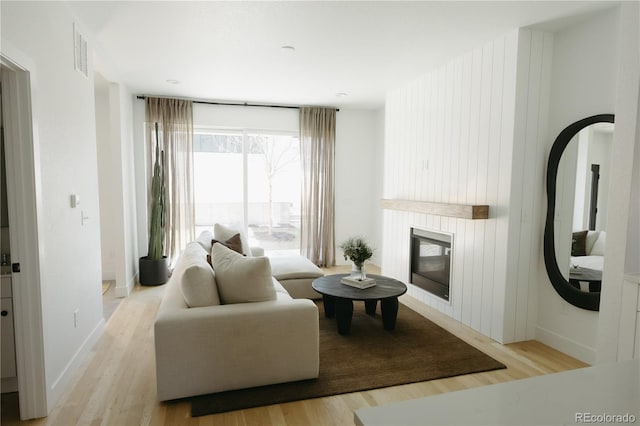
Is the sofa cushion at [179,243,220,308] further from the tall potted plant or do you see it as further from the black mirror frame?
the tall potted plant

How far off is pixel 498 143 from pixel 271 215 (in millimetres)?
3743

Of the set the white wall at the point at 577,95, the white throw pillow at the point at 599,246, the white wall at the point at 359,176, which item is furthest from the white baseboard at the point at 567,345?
the white wall at the point at 359,176

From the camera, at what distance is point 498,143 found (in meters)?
3.26

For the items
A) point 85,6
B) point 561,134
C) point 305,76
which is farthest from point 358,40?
point 85,6

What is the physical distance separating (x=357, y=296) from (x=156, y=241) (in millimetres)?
3094

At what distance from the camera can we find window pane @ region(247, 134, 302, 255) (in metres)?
6.02

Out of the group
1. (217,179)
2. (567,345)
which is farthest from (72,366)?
(567,345)

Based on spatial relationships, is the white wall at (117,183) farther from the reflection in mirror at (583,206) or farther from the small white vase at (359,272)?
the reflection in mirror at (583,206)

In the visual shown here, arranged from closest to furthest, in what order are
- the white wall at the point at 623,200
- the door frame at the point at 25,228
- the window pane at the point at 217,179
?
the white wall at the point at 623,200 < the door frame at the point at 25,228 < the window pane at the point at 217,179

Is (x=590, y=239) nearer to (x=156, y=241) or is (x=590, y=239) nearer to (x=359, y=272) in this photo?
(x=359, y=272)

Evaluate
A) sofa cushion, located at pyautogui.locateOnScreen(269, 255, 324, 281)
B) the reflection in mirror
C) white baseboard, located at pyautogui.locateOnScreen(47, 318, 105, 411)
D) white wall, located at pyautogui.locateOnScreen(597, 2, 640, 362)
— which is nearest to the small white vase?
sofa cushion, located at pyautogui.locateOnScreen(269, 255, 324, 281)

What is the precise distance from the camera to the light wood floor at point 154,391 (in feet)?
7.10

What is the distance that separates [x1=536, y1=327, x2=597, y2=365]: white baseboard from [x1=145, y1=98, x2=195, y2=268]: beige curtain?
452 cm

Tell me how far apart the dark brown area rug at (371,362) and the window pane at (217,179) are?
9.27 feet
